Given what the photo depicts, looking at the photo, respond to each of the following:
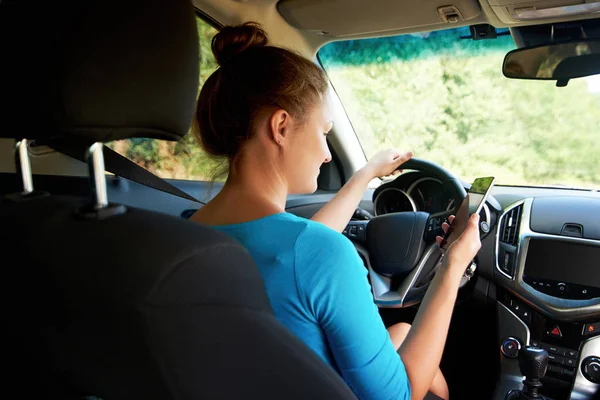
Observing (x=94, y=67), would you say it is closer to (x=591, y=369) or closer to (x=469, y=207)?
(x=469, y=207)

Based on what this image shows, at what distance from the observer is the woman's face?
5.00 feet

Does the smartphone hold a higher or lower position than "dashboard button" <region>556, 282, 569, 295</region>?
higher

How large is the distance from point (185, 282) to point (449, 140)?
2.83m

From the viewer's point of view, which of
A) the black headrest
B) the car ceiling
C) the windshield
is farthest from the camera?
the windshield

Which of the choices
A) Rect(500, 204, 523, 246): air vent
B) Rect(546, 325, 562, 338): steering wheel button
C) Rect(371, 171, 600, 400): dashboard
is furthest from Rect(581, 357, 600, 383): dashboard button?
Rect(500, 204, 523, 246): air vent

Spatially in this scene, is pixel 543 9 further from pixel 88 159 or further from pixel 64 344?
pixel 64 344

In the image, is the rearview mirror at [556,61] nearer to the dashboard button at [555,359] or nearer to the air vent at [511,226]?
the air vent at [511,226]

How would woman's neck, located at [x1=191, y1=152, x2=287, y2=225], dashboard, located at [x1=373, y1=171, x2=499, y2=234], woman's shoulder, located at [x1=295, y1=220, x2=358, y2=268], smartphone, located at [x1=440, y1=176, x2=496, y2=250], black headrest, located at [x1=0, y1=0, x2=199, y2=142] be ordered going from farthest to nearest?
dashboard, located at [x1=373, y1=171, x2=499, y2=234] → smartphone, located at [x1=440, y1=176, x2=496, y2=250] → woman's neck, located at [x1=191, y1=152, x2=287, y2=225] → woman's shoulder, located at [x1=295, y1=220, x2=358, y2=268] → black headrest, located at [x1=0, y1=0, x2=199, y2=142]

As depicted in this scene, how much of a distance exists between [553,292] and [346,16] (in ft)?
5.16

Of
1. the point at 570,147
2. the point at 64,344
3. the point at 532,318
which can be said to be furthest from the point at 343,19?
the point at 64,344

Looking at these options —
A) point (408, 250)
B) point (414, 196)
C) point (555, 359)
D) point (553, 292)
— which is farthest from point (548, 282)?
point (414, 196)

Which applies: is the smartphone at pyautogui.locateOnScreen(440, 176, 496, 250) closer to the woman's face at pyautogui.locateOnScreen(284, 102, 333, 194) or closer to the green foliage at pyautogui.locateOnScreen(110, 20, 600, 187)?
the woman's face at pyautogui.locateOnScreen(284, 102, 333, 194)

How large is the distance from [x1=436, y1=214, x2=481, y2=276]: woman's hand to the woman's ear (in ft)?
1.97

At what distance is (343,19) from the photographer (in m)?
2.85
